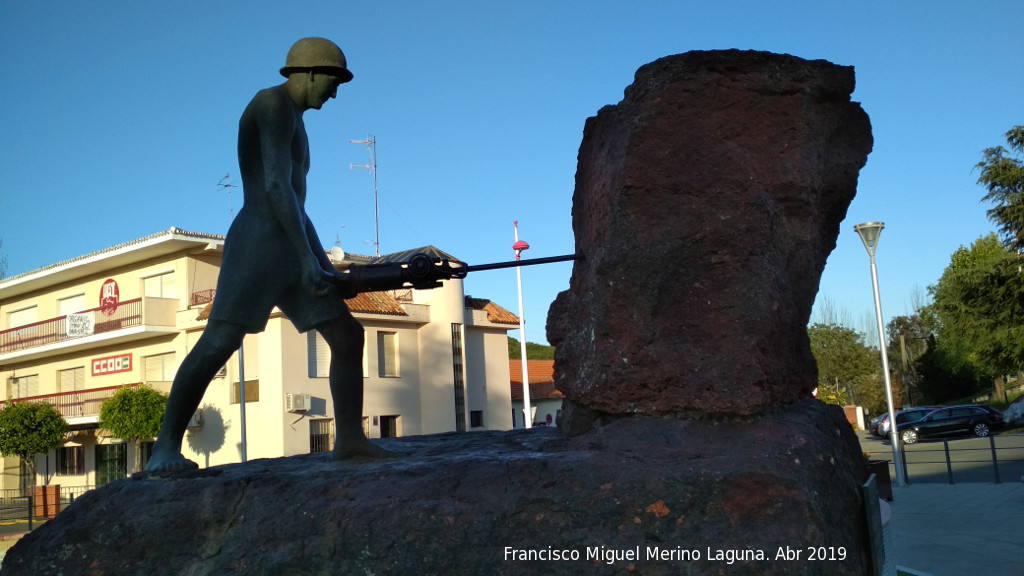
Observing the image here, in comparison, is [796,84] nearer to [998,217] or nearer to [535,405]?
[998,217]

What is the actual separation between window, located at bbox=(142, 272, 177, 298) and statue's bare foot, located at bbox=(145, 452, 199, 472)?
2482cm

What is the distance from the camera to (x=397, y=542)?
2.86 metres

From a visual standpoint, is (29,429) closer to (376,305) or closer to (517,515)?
(376,305)

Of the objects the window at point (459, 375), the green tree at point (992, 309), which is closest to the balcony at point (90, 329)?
the window at point (459, 375)

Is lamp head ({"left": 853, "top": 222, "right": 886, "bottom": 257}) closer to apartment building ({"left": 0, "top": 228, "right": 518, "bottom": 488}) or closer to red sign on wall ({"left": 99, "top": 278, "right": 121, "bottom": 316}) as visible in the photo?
apartment building ({"left": 0, "top": 228, "right": 518, "bottom": 488})

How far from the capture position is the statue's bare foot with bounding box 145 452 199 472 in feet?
11.1

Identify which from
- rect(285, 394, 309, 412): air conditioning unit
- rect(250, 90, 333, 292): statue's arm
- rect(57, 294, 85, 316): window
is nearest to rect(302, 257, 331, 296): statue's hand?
rect(250, 90, 333, 292): statue's arm

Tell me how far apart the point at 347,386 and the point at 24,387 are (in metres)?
32.0

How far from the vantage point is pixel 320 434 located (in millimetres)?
23844

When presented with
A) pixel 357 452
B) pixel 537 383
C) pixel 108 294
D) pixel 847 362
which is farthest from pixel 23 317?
pixel 847 362

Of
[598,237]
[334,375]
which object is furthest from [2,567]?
[598,237]

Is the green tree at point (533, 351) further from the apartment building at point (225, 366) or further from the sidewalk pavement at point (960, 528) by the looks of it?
the sidewalk pavement at point (960, 528)

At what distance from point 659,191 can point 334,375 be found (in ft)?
5.29

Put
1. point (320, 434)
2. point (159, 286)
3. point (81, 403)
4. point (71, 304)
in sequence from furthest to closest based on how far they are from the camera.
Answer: point (71, 304)
point (159, 286)
point (81, 403)
point (320, 434)
